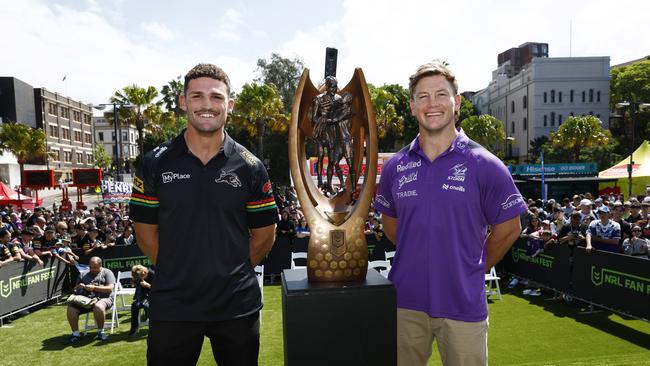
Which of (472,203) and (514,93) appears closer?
(472,203)

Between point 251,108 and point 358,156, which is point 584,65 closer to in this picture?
point 251,108

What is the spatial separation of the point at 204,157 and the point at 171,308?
0.87 m

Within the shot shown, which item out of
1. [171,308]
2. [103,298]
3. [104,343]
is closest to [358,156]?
[171,308]

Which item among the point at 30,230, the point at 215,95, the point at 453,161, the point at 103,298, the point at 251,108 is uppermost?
the point at 251,108

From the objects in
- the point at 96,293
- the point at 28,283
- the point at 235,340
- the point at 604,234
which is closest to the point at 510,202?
the point at 235,340

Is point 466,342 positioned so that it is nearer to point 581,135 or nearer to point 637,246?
point 637,246

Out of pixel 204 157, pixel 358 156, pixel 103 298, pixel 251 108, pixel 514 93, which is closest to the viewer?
pixel 204 157

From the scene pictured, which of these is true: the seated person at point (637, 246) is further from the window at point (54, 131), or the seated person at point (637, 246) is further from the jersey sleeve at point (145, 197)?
the window at point (54, 131)

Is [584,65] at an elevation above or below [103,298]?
above

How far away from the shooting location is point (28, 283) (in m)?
9.47

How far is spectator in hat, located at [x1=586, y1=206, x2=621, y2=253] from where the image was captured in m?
8.39

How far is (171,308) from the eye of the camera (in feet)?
8.23

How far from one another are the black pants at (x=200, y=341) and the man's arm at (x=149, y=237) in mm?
416

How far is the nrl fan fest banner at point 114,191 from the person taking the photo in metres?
19.6
